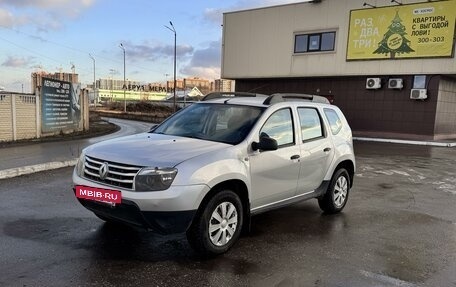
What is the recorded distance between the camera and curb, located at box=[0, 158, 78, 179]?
29.6 feet

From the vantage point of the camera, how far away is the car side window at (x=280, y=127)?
5.60 m

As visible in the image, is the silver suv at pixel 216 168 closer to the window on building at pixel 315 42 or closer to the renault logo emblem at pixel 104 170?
the renault logo emblem at pixel 104 170

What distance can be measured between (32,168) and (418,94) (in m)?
20.6

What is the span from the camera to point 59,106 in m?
19.0

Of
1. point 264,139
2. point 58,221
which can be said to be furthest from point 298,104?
point 58,221

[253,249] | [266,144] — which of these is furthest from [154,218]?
[266,144]

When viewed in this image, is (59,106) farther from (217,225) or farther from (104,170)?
(217,225)

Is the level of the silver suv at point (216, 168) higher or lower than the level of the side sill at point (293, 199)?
higher

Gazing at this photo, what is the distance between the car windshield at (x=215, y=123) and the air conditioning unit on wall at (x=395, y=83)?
2087 cm

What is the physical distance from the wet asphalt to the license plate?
2.00ft

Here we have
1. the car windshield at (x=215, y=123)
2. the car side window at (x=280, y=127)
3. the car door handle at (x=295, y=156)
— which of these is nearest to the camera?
the car windshield at (x=215, y=123)

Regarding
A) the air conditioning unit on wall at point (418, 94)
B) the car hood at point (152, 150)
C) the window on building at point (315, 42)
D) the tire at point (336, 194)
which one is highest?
the window on building at point (315, 42)

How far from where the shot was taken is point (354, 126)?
26875mm

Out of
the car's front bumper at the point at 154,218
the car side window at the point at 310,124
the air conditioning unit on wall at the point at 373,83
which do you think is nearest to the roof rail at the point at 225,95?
the car side window at the point at 310,124
